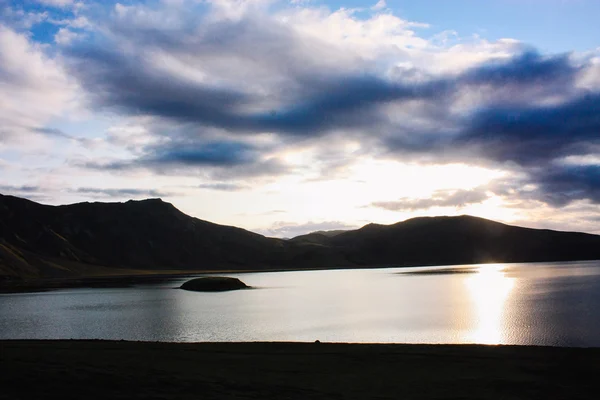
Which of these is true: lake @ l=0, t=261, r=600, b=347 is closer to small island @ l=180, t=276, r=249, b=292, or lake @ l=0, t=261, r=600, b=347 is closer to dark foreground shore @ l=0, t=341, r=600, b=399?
dark foreground shore @ l=0, t=341, r=600, b=399

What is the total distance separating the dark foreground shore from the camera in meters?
20.3

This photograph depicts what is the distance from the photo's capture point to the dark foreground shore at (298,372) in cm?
2030

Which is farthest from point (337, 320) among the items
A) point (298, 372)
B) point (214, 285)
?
point (214, 285)

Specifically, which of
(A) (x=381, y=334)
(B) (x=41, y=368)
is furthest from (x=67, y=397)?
(A) (x=381, y=334)

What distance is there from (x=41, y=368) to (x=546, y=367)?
24.1m

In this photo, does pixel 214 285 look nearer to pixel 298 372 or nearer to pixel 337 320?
pixel 337 320

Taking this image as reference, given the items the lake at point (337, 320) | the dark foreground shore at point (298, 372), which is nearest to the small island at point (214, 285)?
the lake at point (337, 320)

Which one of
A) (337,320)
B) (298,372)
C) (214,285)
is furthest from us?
(214,285)

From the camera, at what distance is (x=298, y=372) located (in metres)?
25.0

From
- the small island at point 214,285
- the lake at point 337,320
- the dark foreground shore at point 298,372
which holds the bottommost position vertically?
the small island at point 214,285

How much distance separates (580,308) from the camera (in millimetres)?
61188

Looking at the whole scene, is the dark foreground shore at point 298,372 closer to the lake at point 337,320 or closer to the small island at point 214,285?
the lake at point 337,320

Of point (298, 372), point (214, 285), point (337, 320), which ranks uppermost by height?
point (298, 372)

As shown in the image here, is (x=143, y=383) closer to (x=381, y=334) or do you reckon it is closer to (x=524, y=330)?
(x=381, y=334)
